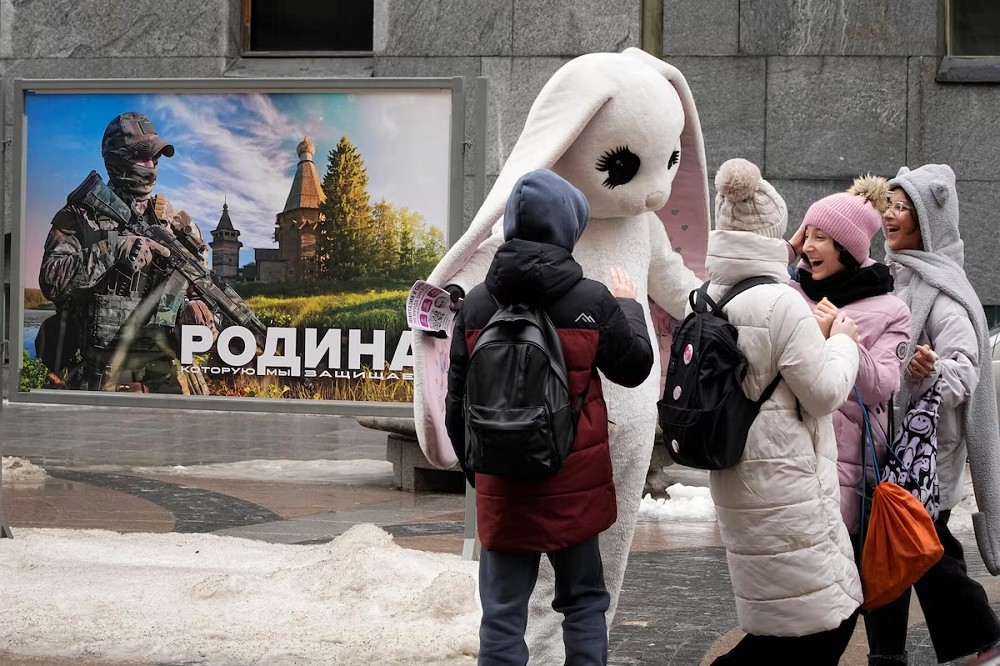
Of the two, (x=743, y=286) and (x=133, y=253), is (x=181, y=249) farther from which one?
(x=743, y=286)

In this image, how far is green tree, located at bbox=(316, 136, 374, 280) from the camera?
6824mm

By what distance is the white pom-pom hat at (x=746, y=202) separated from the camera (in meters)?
3.83

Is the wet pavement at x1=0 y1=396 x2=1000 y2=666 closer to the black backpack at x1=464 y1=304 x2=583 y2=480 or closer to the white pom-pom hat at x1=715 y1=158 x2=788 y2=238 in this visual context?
the black backpack at x1=464 y1=304 x2=583 y2=480

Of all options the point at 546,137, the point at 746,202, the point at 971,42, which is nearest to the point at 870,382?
the point at 746,202

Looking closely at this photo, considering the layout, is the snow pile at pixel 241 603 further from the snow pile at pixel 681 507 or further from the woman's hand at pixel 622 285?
the snow pile at pixel 681 507

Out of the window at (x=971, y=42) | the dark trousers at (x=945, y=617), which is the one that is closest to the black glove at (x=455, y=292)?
the dark trousers at (x=945, y=617)

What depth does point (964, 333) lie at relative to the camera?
179 inches

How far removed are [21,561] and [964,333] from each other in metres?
3.92

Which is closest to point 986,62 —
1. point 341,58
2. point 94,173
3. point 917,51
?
point 917,51

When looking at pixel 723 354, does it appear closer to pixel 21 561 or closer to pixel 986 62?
pixel 21 561

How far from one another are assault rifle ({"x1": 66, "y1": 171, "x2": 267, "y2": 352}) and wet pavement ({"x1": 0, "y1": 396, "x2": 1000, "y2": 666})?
1111mm

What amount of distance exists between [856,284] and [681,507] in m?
3.55

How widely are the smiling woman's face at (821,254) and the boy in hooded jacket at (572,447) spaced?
0.86 m

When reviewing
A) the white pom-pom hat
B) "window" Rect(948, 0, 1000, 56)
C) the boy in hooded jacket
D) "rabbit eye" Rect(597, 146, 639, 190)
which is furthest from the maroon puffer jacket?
"window" Rect(948, 0, 1000, 56)
